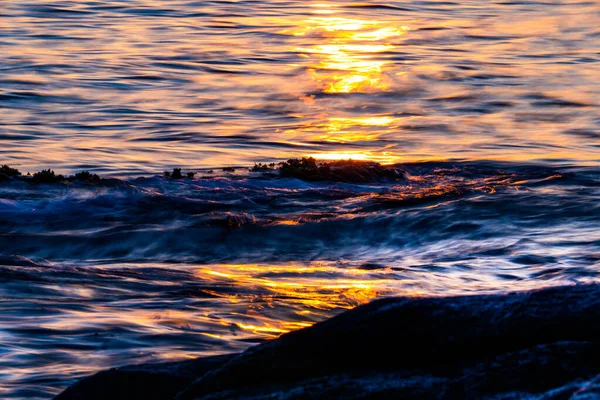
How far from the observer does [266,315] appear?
623 centimetres

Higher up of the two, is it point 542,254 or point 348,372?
point 348,372

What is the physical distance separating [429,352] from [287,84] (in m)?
14.6

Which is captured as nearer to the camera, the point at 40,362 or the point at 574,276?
the point at 40,362

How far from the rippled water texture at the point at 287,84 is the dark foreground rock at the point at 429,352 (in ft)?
30.9

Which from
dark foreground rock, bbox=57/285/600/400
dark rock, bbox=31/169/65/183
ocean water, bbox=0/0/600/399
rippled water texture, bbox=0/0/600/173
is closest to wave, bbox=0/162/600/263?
ocean water, bbox=0/0/600/399

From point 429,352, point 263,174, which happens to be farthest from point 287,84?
point 429,352

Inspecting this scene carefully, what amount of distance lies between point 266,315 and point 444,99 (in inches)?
442

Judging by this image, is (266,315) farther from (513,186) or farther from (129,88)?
(129,88)

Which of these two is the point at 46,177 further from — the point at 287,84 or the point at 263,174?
the point at 287,84

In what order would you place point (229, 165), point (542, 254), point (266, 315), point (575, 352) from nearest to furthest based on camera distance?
point (575, 352), point (266, 315), point (542, 254), point (229, 165)

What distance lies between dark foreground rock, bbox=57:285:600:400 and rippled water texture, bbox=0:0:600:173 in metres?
9.41

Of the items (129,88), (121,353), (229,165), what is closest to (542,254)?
(121,353)

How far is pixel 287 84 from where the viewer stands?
17.8 m

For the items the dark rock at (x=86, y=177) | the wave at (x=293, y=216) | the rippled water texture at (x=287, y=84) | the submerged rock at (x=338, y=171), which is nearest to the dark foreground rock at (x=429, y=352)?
the wave at (x=293, y=216)
